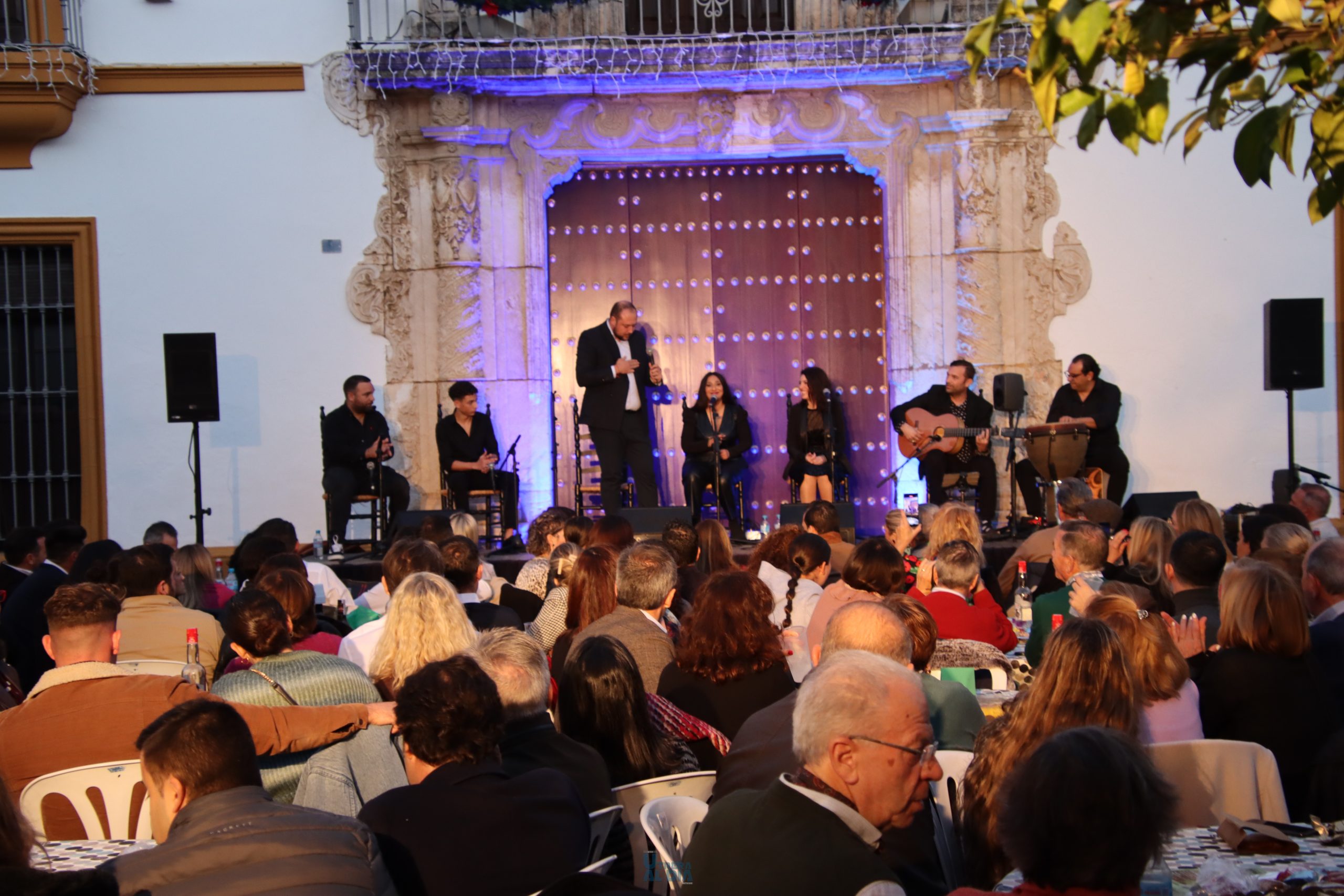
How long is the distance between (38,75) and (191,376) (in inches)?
98.2

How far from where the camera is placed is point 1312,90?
1.85 m

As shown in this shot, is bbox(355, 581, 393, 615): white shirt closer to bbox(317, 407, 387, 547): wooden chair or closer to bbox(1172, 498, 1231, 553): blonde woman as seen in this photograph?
bbox(1172, 498, 1231, 553): blonde woman

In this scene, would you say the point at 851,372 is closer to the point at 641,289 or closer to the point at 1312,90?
the point at 641,289

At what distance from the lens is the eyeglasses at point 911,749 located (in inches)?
88.0

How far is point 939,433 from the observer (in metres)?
9.01

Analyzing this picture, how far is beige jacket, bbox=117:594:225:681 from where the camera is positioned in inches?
173

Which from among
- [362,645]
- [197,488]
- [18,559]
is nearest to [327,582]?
[18,559]

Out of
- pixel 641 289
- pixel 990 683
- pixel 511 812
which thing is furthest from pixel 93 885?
pixel 641 289

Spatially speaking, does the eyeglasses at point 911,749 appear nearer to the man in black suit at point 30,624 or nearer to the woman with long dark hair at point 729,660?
the woman with long dark hair at point 729,660

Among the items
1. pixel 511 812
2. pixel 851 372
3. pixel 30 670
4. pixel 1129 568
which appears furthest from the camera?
pixel 851 372

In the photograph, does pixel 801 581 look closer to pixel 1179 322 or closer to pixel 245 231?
pixel 1179 322

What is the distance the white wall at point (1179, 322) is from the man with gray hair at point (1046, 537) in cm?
330

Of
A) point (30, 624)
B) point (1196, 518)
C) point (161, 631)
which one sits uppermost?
point (1196, 518)

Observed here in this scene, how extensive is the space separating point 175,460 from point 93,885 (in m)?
8.86
